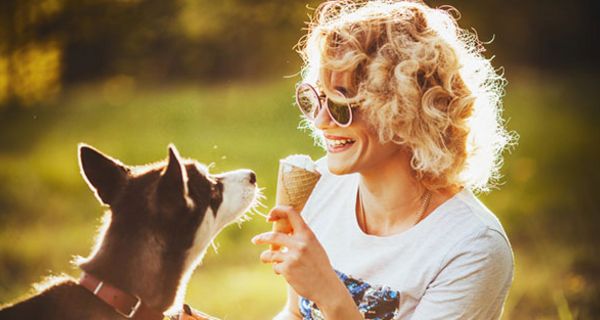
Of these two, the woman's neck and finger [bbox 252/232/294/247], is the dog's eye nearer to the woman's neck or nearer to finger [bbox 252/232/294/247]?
the woman's neck

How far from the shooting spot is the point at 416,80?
2521mm

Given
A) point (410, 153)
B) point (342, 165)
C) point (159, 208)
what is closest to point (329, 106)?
point (342, 165)

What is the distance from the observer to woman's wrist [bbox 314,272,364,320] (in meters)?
2.29

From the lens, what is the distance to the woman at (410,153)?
2494mm

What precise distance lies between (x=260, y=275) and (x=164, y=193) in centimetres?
287

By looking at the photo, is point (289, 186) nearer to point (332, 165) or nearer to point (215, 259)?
point (332, 165)

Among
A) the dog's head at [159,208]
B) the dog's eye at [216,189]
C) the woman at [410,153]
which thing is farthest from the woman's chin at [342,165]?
the dog's eye at [216,189]

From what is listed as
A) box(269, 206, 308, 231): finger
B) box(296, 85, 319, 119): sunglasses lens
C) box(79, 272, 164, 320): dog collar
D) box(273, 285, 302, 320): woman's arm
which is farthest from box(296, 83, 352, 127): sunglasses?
box(79, 272, 164, 320): dog collar

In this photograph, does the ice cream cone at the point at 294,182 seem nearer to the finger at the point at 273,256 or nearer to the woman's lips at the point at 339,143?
the woman's lips at the point at 339,143

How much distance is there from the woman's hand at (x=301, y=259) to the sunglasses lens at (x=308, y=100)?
475mm

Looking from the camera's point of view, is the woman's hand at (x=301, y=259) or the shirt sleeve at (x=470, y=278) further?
the shirt sleeve at (x=470, y=278)

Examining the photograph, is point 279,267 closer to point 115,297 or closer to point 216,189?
point 115,297

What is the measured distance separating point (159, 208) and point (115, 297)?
381 mm

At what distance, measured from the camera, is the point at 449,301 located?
248cm
